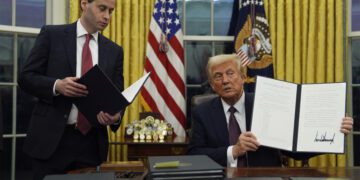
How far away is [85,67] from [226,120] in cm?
76

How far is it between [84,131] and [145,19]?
2.55 metres

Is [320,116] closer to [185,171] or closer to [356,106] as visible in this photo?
[185,171]

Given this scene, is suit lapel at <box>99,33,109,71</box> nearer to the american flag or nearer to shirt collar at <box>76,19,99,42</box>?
shirt collar at <box>76,19,99,42</box>

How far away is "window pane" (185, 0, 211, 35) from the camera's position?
4.81 meters

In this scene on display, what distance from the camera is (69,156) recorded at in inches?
81.7

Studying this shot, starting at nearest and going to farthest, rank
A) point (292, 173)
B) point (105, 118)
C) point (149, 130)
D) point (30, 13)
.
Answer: point (292, 173), point (105, 118), point (149, 130), point (30, 13)

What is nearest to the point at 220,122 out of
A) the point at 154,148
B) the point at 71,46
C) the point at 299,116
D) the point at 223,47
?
the point at 299,116

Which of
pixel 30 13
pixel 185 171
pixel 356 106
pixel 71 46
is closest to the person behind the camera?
pixel 185 171

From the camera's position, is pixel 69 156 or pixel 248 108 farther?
pixel 248 108

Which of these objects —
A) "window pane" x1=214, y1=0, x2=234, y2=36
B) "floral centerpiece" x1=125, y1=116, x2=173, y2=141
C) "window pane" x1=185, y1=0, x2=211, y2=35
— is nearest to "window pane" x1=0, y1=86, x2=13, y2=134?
"floral centerpiece" x1=125, y1=116, x2=173, y2=141

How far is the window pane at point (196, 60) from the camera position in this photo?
482 centimetres

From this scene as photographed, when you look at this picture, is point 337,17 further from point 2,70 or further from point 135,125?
point 2,70

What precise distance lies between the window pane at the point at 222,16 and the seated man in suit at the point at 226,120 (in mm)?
2636

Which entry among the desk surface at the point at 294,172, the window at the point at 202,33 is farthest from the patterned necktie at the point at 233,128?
the window at the point at 202,33
